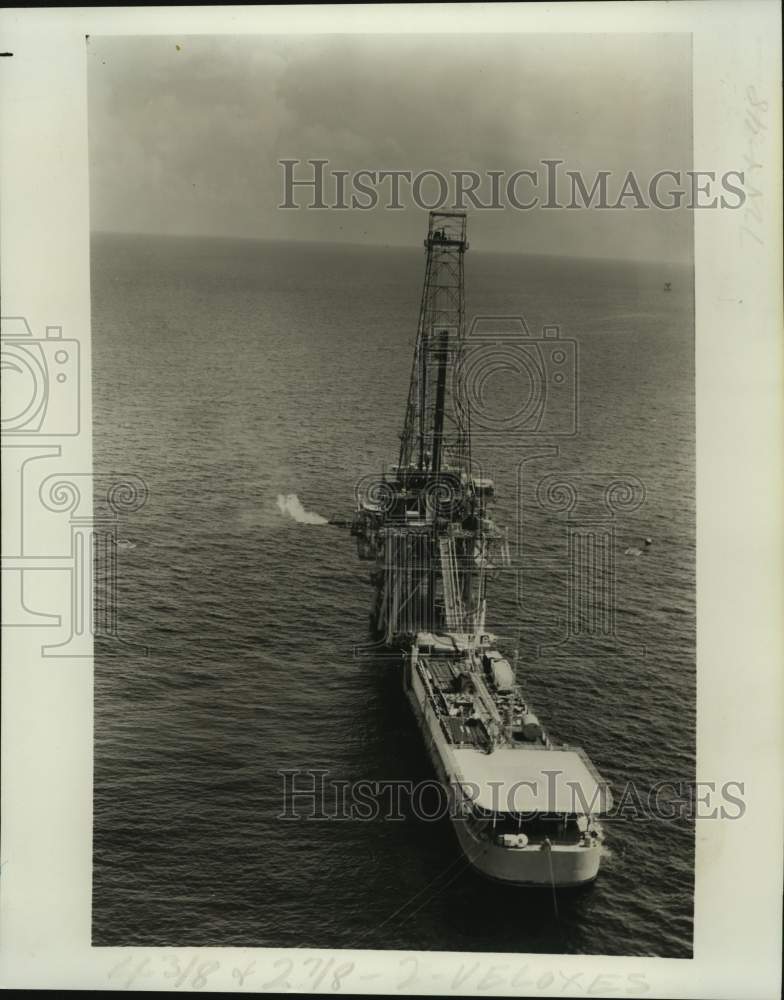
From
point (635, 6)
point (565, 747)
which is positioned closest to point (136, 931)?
point (565, 747)

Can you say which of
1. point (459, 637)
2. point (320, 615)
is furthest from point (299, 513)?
point (459, 637)

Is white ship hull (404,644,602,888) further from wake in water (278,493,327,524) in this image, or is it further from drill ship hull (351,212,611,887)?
wake in water (278,493,327,524)

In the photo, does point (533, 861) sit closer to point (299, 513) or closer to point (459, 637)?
point (459, 637)

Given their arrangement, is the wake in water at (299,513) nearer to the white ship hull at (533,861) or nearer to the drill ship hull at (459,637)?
the drill ship hull at (459,637)

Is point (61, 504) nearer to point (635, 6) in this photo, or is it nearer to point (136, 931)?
point (136, 931)

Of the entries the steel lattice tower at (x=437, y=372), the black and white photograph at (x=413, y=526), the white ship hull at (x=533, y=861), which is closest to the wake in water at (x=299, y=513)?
the black and white photograph at (x=413, y=526)

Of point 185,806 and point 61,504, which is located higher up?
point 61,504
